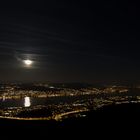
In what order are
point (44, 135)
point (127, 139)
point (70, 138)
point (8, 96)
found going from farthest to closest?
point (8, 96)
point (44, 135)
point (70, 138)
point (127, 139)

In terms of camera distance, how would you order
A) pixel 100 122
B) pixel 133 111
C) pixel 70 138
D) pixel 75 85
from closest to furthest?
pixel 70 138 → pixel 100 122 → pixel 133 111 → pixel 75 85

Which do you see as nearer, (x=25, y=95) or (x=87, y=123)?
(x=87, y=123)

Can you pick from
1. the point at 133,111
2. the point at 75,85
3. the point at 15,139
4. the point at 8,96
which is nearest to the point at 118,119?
the point at 133,111

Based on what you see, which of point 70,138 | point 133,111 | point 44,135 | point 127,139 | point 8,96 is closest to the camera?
point 127,139

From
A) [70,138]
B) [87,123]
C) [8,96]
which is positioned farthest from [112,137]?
[8,96]

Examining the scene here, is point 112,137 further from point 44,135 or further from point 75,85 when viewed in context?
point 75,85

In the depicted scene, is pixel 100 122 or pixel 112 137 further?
pixel 100 122

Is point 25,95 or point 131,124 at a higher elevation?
point 25,95

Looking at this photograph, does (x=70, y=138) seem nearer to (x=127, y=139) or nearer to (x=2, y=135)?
(x=127, y=139)

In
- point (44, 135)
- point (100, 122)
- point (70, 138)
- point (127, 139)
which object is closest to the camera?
point (127, 139)
